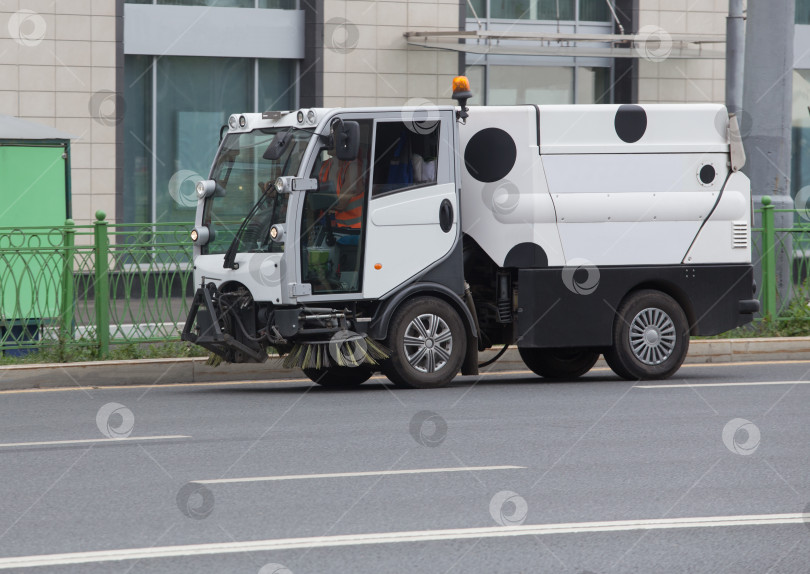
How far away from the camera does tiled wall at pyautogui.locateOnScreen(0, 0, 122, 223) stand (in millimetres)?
19672

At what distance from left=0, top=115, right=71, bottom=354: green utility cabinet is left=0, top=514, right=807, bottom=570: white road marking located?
7.59m

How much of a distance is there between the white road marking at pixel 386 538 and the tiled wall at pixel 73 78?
48.4 feet

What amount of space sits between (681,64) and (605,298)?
1424 centimetres

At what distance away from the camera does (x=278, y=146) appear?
10984 mm

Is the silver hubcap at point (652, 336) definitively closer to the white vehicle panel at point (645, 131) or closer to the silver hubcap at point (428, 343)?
the white vehicle panel at point (645, 131)

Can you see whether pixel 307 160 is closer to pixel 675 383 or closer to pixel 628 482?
pixel 675 383

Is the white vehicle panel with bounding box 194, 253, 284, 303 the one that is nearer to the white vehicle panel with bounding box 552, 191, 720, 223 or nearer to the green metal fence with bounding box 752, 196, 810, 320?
the white vehicle panel with bounding box 552, 191, 720, 223

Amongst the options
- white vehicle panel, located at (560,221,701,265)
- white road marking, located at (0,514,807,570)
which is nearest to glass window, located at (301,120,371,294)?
white vehicle panel, located at (560,221,701,265)

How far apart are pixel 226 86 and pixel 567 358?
10.9 metres

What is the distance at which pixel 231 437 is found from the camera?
878cm

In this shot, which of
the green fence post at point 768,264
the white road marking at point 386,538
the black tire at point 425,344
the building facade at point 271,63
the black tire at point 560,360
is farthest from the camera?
the building facade at point 271,63

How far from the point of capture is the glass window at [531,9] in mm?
23812

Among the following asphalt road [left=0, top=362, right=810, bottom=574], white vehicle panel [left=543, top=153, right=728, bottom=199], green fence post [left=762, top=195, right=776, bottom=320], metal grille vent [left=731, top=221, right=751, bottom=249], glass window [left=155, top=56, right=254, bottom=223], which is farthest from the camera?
glass window [left=155, top=56, right=254, bottom=223]

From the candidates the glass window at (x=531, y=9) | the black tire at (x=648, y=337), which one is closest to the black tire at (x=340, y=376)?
the black tire at (x=648, y=337)
